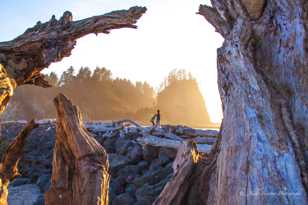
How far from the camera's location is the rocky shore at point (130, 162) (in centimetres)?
1119

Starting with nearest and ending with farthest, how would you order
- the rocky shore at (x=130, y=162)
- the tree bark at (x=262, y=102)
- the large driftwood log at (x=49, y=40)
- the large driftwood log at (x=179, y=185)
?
the tree bark at (x=262, y=102), the large driftwood log at (x=179, y=185), the large driftwood log at (x=49, y=40), the rocky shore at (x=130, y=162)

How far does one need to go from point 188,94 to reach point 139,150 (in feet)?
184

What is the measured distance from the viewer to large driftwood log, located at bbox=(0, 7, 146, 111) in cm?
399

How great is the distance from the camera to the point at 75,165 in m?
2.92

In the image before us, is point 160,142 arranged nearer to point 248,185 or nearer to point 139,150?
point 139,150

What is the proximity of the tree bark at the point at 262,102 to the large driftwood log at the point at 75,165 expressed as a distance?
88cm

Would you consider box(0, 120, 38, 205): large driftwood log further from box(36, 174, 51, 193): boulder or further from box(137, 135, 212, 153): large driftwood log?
box(36, 174, 51, 193): boulder

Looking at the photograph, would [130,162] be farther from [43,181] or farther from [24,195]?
[24,195]

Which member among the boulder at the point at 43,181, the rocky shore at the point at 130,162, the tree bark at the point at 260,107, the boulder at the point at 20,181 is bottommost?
Answer: the boulder at the point at 20,181

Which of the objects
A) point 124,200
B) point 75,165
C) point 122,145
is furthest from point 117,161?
point 75,165

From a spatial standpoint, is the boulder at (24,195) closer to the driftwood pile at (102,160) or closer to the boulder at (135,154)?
the driftwood pile at (102,160)

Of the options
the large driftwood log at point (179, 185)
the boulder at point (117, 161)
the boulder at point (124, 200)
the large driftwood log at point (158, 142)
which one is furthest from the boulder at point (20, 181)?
the large driftwood log at point (179, 185)

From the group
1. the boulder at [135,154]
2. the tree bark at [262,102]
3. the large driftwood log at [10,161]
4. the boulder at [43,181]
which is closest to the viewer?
the tree bark at [262,102]

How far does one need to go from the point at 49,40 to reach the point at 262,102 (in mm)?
2459
